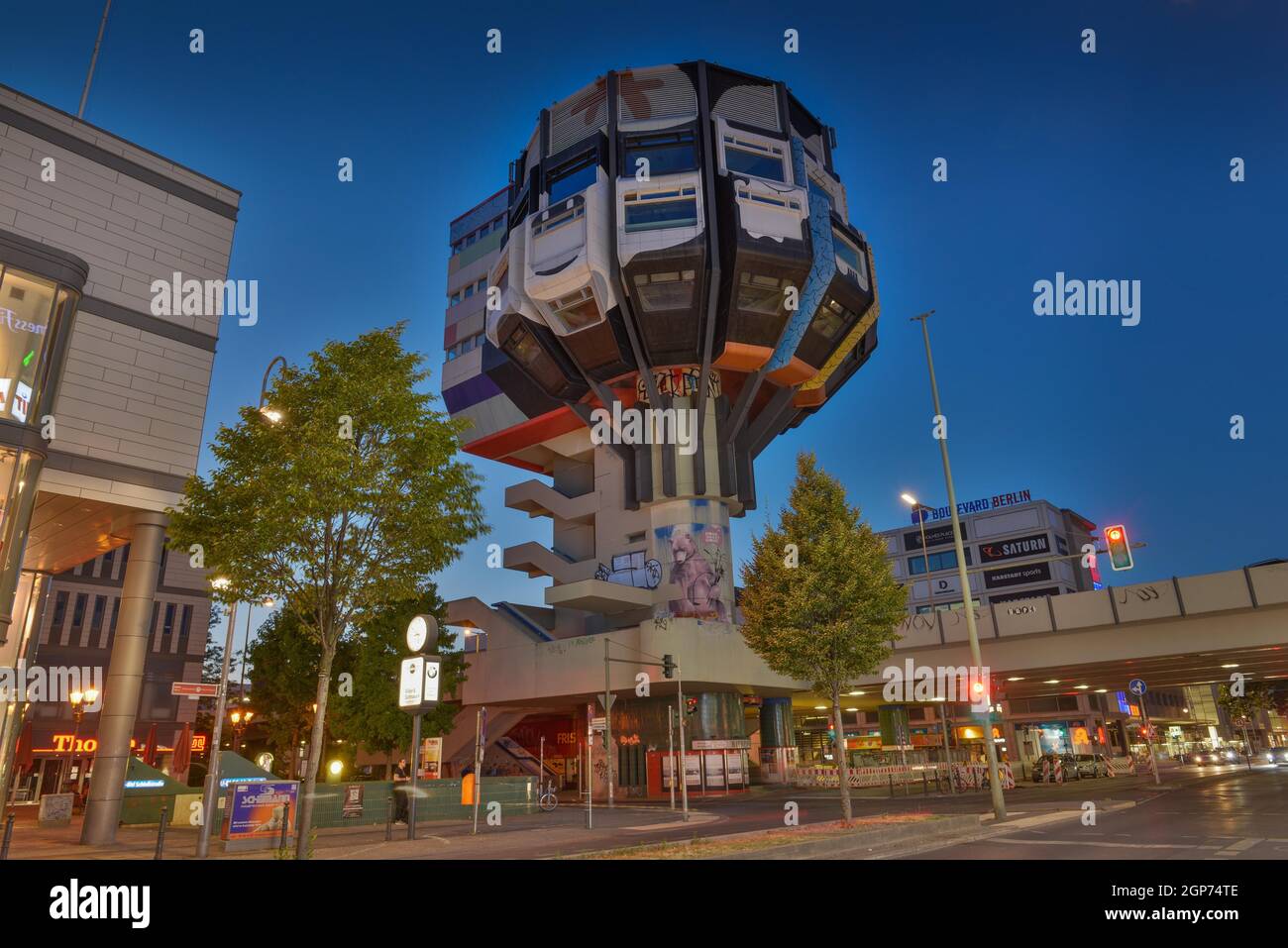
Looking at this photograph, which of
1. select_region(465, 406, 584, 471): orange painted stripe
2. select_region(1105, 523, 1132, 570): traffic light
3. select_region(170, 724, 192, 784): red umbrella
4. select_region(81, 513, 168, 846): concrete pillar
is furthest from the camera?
select_region(465, 406, 584, 471): orange painted stripe

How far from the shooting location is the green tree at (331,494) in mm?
16359

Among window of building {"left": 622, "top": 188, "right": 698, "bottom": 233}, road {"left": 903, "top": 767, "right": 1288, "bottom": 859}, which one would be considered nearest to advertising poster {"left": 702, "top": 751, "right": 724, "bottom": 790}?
road {"left": 903, "top": 767, "right": 1288, "bottom": 859}

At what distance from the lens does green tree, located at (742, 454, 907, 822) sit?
22.1m

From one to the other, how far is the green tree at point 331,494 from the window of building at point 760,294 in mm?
36677

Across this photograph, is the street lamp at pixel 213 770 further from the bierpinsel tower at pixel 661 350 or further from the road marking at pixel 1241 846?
the bierpinsel tower at pixel 661 350

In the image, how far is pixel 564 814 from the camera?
1302 inches

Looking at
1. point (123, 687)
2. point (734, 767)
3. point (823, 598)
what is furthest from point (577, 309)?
point (123, 687)

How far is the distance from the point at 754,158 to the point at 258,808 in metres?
48.8

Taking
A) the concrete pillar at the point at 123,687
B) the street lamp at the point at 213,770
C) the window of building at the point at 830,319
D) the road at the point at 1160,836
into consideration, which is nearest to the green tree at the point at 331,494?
the street lamp at the point at 213,770

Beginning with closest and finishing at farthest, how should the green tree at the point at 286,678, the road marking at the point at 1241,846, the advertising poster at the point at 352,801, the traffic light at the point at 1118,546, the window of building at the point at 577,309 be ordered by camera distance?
the road marking at the point at 1241,846
the traffic light at the point at 1118,546
the advertising poster at the point at 352,801
the green tree at the point at 286,678
the window of building at the point at 577,309

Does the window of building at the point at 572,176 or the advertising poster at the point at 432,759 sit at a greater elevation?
the window of building at the point at 572,176

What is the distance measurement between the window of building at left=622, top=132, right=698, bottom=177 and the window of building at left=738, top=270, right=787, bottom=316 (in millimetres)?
8757

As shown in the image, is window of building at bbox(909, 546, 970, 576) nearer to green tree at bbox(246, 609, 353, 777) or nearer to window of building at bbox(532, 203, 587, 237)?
window of building at bbox(532, 203, 587, 237)
